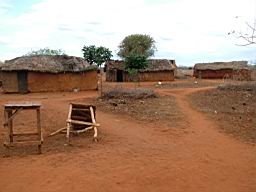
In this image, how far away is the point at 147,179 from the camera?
7.46m

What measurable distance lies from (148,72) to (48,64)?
16.9 m

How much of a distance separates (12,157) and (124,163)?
2734 millimetres

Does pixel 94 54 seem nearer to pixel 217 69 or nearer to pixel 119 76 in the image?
pixel 119 76

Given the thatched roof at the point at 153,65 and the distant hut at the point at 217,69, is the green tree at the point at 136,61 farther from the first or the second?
the distant hut at the point at 217,69

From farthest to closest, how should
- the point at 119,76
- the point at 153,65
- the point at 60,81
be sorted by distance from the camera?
the point at 119,76 < the point at 153,65 < the point at 60,81

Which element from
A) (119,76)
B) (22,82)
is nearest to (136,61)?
(119,76)

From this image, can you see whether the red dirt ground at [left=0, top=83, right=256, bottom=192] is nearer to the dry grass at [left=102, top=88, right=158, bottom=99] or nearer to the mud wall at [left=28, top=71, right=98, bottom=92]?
the dry grass at [left=102, top=88, right=158, bottom=99]

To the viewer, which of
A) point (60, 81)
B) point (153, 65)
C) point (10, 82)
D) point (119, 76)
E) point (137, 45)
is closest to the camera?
point (10, 82)

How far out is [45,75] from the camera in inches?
1083

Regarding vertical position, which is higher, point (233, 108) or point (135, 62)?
point (135, 62)

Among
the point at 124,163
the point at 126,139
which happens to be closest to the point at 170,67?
the point at 126,139

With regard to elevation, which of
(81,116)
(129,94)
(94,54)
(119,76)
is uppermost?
(94,54)

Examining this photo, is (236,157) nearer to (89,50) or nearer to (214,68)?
(214,68)

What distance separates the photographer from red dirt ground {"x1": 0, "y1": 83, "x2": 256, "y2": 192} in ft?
23.5
